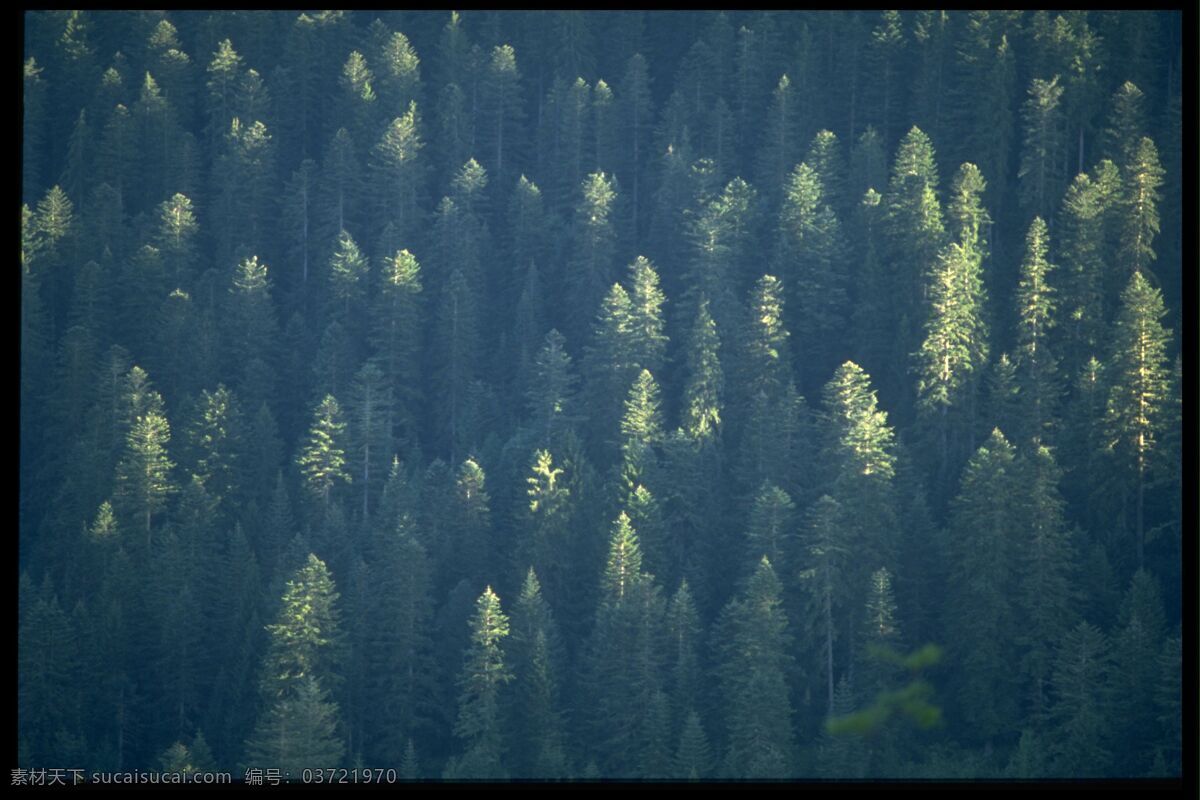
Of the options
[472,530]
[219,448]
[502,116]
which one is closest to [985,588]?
[472,530]

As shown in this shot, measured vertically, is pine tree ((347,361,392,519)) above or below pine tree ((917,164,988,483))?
below

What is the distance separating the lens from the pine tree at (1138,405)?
8406 cm

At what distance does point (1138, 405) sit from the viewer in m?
84.3

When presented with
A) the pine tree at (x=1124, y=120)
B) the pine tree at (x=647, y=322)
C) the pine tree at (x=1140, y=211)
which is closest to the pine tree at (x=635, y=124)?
the pine tree at (x=647, y=322)

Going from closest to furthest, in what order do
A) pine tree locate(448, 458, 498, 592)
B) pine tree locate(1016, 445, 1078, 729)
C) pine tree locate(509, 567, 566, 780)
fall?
pine tree locate(509, 567, 566, 780), pine tree locate(1016, 445, 1078, 729), pine tree locate(448, 458, 498, 592)

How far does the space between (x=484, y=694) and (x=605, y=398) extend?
2038cm

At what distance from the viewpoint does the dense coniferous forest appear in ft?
255

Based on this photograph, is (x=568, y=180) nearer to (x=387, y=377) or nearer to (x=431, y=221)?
(x=431, y=221)

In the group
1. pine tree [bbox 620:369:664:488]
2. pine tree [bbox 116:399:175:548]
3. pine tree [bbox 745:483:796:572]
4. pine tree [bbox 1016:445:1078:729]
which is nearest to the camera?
pine tree [bbox 1016:445:1078:729]

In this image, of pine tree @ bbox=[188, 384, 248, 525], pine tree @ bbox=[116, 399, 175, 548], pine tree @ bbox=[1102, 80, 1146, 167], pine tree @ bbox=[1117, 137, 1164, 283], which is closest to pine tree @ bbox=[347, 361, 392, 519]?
pine tree @ bbox=[188, 384, 248, 525]

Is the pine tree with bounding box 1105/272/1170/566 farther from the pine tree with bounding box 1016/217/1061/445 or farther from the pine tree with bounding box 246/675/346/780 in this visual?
the pine tree with bounding box 246/675/346/780

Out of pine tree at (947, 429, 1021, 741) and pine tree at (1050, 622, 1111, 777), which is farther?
pine tree at (947, 429, 1021, 741)

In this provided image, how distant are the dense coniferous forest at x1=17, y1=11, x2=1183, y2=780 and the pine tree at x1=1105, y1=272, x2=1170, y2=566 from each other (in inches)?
6.5

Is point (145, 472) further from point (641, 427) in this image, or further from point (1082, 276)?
point (1082, 276)
